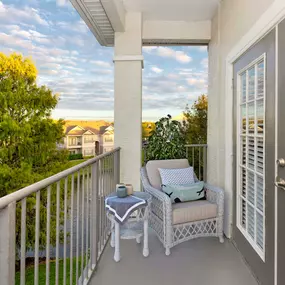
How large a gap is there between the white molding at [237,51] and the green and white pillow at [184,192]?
318 mm

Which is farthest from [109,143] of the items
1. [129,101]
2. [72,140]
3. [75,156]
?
[72,140]

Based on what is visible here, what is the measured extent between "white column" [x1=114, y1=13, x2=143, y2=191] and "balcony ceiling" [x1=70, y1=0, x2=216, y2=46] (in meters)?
0.23

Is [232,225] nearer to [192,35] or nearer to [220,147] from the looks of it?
[220,147]

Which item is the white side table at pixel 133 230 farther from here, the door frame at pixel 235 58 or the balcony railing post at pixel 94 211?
the door frame at pixel 235 58

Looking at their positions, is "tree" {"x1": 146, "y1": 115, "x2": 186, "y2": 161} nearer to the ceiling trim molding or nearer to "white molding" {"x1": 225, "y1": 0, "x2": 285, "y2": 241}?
"white molding" {"x1": 225, "y1": 0, "x2": 285, "y2": 241}

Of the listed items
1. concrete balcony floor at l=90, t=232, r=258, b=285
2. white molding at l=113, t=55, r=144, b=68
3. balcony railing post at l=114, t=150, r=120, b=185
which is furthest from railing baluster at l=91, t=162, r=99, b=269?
white molding at l=113, t=55, r=144, b=68

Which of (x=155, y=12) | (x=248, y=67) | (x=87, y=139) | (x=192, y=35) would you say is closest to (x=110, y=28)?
(x=155, y=12)

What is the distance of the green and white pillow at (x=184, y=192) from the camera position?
292 centimetres

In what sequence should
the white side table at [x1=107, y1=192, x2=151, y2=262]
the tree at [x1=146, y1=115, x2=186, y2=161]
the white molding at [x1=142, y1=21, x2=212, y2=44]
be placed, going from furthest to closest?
the tree at [x1=146, y1=115, x2=186, y2=161] → the white molding at [x1=142, y1=21, x2=212, y2=44] → the white side table at [x1=107, y1=192, x2=151, y2=262]

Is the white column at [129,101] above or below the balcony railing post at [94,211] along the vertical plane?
above

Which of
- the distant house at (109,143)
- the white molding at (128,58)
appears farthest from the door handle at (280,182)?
the white molding at (128,58)

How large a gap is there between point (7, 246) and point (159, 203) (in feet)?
6.42

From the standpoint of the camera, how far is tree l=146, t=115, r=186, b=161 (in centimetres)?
421

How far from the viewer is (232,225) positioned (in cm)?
294
